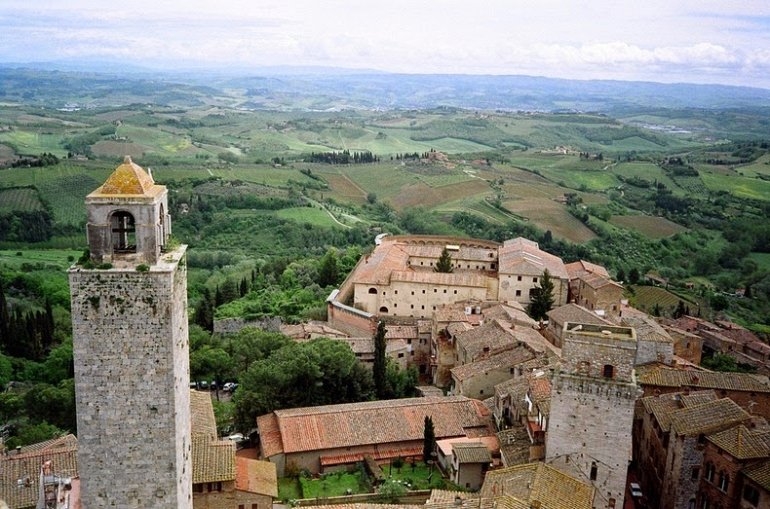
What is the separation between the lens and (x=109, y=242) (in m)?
17.1

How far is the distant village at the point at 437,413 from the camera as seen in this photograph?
56.3ft

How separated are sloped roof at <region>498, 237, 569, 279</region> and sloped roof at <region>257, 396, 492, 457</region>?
2003 centimetres

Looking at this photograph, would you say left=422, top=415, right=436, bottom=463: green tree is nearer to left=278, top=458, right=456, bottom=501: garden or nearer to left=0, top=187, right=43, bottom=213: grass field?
left=278, top=458, right=456, bottom=501: garden

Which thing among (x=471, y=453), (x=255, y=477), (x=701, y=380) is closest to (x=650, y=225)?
(x=701, y=380)

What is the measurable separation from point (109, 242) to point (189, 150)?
15900cm

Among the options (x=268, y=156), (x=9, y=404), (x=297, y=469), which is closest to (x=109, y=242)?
(x=297, y=469)

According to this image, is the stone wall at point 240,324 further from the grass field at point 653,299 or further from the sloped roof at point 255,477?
the grass field at point 653,299

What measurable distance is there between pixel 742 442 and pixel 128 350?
21188 mm

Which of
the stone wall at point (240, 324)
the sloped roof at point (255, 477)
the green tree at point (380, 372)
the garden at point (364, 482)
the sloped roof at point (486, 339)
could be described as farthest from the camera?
the stone wall at point (240, 324)

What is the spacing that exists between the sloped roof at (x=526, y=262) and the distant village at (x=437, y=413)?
3100 mm

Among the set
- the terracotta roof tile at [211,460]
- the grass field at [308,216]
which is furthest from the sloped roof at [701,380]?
the grass field at [308,216]

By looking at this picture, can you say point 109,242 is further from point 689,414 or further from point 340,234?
point 340,234

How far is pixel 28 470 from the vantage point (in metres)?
26.2

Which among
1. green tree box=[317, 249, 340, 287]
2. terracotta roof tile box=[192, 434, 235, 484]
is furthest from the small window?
green tree box=[317, 249, 340, 287]
